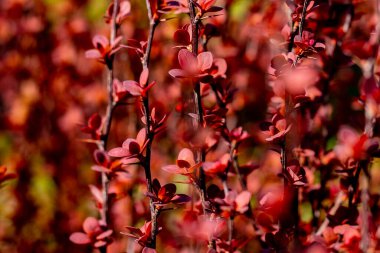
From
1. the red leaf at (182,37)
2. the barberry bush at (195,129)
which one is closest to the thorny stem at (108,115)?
the barberry bush at (195,129)

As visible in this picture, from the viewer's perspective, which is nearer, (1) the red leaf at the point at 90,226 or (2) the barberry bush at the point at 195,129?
(2) the barberry bush at the point at 195,129

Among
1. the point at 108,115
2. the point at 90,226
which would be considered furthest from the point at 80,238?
the point at 108,115

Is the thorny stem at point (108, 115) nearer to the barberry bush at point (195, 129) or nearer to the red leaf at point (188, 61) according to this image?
the barberry bush at point (195, 129)

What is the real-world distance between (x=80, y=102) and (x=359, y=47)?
1516 mm

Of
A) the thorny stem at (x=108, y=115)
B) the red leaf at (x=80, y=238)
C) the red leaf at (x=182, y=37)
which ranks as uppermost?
the red leaf at (x=182, y=37)

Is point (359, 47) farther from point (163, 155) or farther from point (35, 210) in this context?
point (35, 210)

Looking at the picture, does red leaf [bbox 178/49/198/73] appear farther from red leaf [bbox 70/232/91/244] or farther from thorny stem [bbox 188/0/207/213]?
red leaf [bbox 70/232/91/244]

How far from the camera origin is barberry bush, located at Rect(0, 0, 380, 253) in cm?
85

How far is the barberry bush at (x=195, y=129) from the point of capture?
0.85m

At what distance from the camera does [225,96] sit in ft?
3.42

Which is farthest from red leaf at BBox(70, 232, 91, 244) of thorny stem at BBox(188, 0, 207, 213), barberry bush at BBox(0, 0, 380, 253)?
thorny stem at BBox(188, 0, 207, 213)

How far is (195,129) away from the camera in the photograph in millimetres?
901

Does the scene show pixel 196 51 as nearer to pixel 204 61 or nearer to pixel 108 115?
pixel 204 61

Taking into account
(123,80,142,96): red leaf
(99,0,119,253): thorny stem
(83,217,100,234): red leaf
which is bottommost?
(83,217,100,234): red leaf
